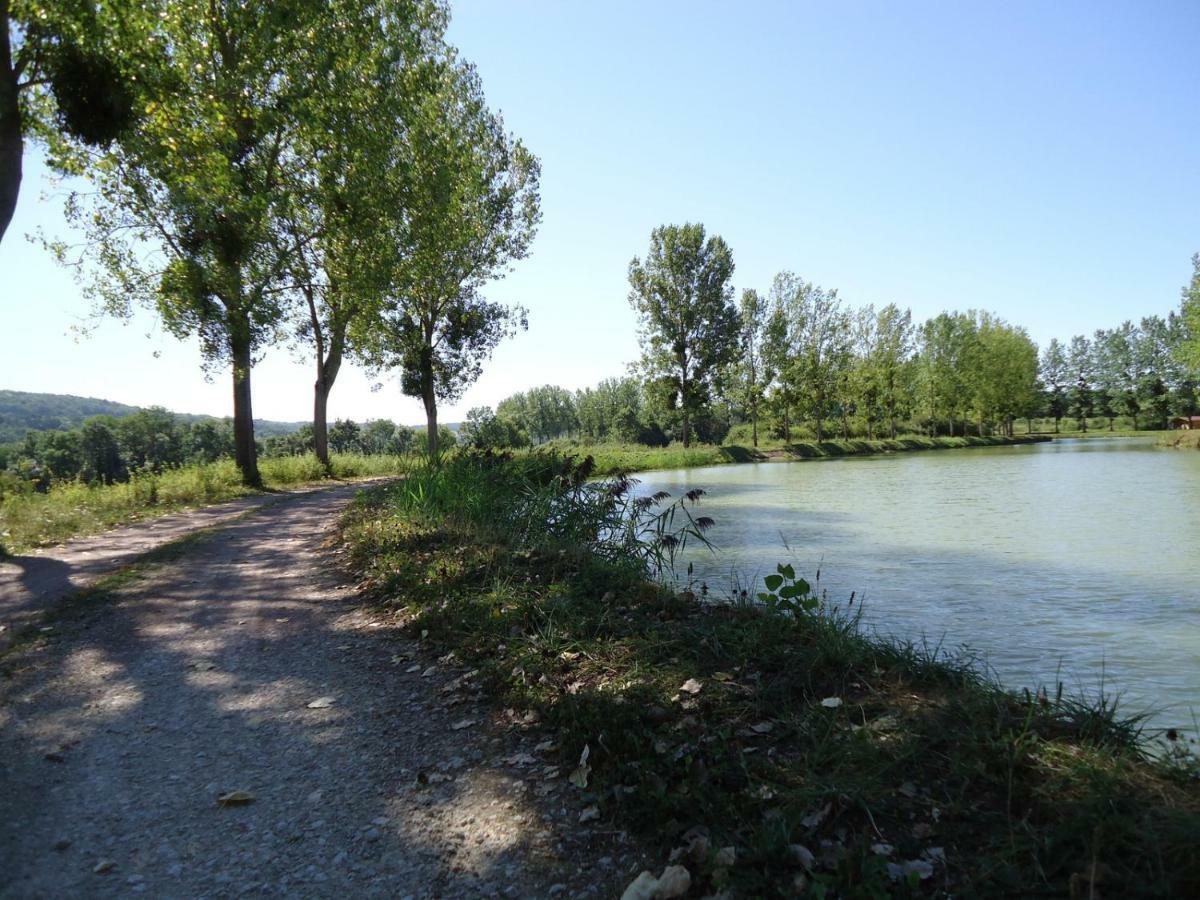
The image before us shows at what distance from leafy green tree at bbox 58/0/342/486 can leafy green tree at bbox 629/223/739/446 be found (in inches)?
1201

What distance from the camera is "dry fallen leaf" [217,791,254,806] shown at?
3104 mm

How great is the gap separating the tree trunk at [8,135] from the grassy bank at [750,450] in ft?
64.0

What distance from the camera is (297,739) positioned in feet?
12.2

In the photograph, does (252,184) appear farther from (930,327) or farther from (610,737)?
(930,327)

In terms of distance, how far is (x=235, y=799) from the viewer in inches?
123

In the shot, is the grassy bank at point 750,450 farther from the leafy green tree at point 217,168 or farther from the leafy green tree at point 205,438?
the leafy green tree at point 205,438

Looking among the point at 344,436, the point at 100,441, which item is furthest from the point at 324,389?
the point at 344,436

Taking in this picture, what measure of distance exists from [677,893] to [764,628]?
88.7 inches

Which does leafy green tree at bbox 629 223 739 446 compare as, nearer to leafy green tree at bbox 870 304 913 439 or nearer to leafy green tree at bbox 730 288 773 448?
leafy green tree at bbox 730 288 773 448

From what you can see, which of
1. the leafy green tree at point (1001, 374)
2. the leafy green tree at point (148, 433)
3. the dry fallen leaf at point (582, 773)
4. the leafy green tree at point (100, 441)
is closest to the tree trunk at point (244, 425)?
the dry fallen leaf at point (582, 773)

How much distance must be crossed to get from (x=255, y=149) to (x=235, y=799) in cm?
1746

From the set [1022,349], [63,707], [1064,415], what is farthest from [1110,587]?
[1064,415]

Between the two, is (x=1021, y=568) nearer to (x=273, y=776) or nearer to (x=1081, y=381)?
(x=273, y=776)

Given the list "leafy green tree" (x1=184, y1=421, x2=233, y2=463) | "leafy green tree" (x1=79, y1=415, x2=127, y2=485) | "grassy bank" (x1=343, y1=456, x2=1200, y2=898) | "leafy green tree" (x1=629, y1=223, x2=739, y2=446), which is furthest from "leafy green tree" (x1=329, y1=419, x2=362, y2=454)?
"grassy bank" (x1=343, y1=456, x2=1200, y2=898)
